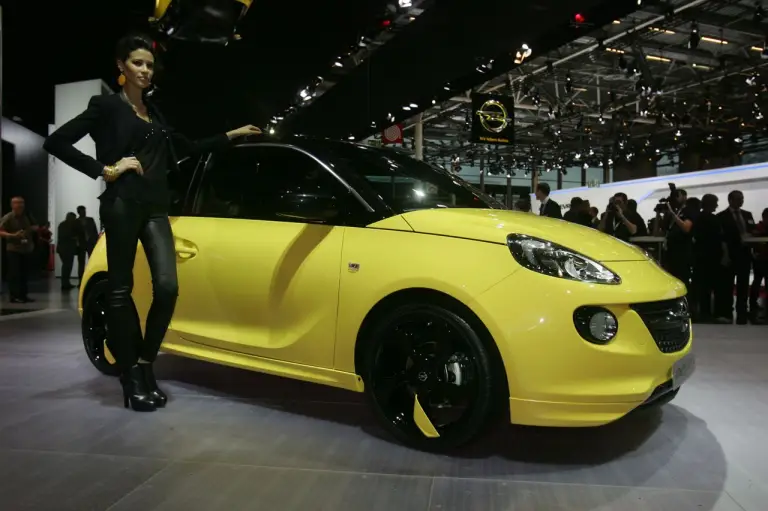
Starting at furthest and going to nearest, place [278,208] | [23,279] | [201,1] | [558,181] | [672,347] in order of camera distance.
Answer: [558,181], [23,279], [201,1], [278,208], [672,347]

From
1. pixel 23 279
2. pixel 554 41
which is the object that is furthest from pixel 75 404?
pixel 554 41

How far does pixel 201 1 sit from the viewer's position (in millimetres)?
6738

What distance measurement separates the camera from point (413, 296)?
2551 mm

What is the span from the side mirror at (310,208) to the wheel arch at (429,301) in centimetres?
51

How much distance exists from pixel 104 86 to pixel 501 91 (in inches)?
415

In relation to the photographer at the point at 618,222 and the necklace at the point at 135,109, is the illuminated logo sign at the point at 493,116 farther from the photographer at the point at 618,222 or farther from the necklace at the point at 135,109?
the necklace at the point at 135,109

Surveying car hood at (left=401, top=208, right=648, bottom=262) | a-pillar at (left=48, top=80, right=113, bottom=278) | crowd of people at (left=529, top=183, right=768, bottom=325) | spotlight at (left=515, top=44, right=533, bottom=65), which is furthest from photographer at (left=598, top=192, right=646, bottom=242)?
a-pillar at (left=48, top=80, right=113, bottom=278)

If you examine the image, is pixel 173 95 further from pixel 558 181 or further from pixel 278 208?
pixel 558 181

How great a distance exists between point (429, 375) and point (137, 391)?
5.26ft

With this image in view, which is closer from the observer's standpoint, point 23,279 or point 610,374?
point 610,374

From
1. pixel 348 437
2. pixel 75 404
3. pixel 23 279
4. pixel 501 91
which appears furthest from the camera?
pixel 501 91

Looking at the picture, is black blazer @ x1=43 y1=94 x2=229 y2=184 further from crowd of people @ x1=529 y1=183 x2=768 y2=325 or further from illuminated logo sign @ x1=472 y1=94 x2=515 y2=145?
illuminated logo sign @ x1=472 y1=94 x2=515 y2=145

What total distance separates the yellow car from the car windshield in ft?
0.04

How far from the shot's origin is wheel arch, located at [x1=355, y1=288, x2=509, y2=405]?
2.37 m
